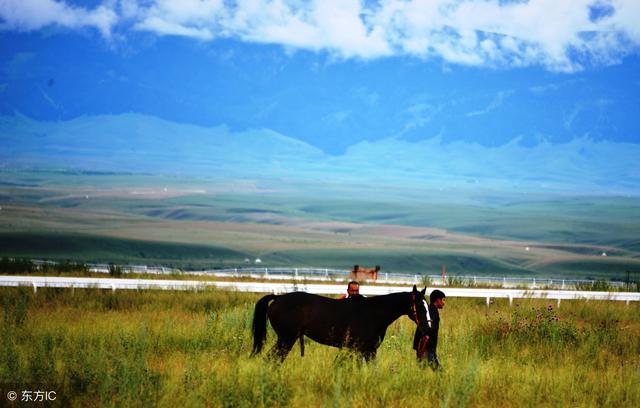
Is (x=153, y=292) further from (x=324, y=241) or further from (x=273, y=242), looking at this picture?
(x=324, y=241)

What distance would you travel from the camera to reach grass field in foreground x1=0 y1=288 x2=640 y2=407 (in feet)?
42.0

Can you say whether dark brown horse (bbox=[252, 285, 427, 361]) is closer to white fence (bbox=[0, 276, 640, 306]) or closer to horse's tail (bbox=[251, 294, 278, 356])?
horse's tail (bbox=[251, 294, 278, 356])

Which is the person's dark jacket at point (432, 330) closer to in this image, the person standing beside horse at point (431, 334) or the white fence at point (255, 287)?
the person standing beside horse at point (431, 334)

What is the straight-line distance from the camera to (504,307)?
25.7 m

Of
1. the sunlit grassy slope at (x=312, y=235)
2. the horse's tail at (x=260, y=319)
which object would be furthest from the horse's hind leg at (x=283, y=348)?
the sunlit grassy slope at (x=312, y=235)

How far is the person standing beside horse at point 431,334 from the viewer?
43.6 feet

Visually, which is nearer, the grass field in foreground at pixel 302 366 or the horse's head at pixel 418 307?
the grass field in foreground at pixel 302 366

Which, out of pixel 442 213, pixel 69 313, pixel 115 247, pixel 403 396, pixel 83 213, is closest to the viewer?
pixel 403 396

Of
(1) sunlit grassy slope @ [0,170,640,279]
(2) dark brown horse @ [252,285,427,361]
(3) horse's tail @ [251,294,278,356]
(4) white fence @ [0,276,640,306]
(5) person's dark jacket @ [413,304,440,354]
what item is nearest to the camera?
(5) person's dark jacket @ [413,304,440,354]

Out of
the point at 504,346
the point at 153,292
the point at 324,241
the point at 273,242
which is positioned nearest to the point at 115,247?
the point at 273,242

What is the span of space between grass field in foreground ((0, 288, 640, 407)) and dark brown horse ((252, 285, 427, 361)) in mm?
399

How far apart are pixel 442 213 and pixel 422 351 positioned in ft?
584

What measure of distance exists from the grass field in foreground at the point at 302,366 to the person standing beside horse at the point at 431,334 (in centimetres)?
32

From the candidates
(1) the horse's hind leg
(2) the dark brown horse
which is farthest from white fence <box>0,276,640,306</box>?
(2) the dark brown horse
